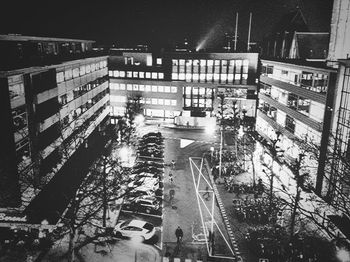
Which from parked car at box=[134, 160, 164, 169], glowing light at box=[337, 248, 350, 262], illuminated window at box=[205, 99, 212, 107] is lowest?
glowing light at box=[337, 248, 350, 262]

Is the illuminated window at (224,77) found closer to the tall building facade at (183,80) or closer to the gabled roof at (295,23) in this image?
the tall building facade at (183,80)

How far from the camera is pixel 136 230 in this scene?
2425cm

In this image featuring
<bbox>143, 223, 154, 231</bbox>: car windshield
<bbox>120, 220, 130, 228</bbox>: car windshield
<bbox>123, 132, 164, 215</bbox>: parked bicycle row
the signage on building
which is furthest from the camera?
<bbox>123, 132, 164, 215</bbox>: parked bicycle row

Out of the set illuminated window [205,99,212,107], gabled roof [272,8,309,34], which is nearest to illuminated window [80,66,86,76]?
illuminated window [205,99,212,107]

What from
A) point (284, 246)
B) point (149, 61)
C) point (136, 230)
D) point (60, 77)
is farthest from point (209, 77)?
point (284, 246)

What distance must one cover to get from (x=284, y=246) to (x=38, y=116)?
1006 inches

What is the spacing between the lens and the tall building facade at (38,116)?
23.5m

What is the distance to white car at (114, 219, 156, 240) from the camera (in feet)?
78.6

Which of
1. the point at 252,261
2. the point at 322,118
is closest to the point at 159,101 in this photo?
the point at 322,118

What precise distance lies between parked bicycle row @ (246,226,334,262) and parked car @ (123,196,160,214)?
Answer: 9.28 m

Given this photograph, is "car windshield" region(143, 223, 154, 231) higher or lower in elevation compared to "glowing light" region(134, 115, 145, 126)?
lower

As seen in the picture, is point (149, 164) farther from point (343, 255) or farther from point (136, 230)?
point (343, 255)

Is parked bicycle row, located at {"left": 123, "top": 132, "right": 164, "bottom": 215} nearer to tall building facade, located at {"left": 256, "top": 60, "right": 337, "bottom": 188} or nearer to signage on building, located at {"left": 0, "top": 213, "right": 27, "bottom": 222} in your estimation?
signage on building, located at {"left": 0, "top": 213, "right": 27, "bottom": 222}

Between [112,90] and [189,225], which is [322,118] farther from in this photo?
[112,90]
